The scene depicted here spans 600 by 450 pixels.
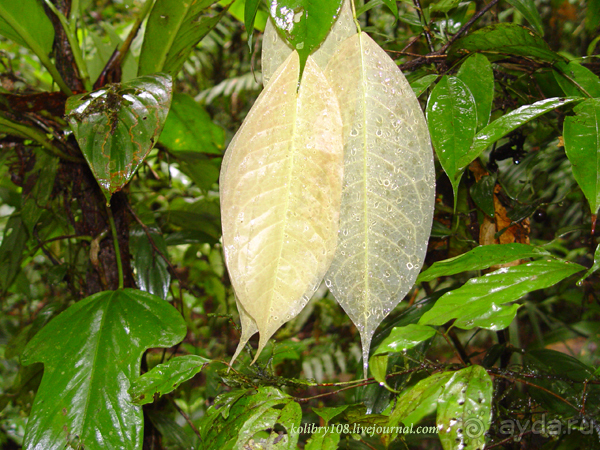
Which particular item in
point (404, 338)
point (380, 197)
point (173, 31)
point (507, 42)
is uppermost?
point (173, 31)

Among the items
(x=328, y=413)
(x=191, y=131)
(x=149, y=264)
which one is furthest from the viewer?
(x=191, y=131)

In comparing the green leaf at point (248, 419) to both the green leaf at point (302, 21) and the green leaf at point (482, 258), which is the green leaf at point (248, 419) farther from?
the green leaf at point (302, 21)

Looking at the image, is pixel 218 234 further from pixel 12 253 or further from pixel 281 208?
pixel 281 208

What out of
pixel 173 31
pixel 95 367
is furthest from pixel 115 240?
pixel 173 31

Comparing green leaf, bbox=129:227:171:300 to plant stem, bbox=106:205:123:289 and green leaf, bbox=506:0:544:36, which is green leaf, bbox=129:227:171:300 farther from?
green leaf, bbox=506:0:544:36

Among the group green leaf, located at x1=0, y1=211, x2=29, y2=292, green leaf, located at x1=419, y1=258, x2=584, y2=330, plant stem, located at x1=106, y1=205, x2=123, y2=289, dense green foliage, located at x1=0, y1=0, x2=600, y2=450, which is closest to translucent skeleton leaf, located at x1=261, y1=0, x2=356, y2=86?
dense green foliage, located at x1=0, y1=0, x2=600, y2=450

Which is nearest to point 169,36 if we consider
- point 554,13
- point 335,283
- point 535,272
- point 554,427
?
point 335,283

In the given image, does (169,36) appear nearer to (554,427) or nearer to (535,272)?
(535,272)
